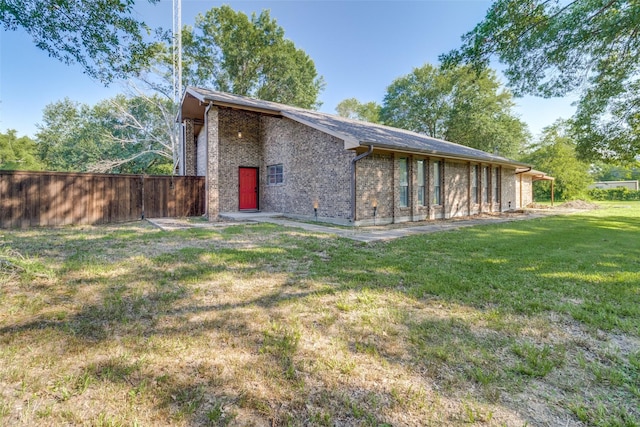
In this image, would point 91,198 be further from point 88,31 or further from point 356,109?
point 356,109

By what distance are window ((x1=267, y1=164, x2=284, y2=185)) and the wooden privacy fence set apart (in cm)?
280

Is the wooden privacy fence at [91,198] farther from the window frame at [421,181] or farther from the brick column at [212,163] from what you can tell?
the window frame at [421,181]

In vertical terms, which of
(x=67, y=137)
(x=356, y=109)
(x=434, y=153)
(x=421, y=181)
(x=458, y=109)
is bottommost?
(x=421, y=181)

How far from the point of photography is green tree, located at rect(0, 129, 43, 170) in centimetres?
2709

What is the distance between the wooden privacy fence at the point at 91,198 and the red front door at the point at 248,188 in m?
1.69

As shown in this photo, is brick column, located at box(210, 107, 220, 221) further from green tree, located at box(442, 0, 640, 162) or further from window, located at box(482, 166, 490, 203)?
window, located at box(482, 166, 490, 203)

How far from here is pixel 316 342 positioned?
261cm

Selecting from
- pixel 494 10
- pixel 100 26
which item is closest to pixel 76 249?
pixel 100 26

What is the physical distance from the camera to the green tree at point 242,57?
25.4 m

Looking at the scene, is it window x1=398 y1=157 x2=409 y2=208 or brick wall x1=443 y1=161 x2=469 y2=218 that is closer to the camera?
window x1=398 y1=157 x2=409 y2=208

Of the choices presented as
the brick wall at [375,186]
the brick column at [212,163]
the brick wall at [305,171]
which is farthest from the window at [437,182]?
the brick column at [212,163]

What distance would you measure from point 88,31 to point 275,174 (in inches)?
328

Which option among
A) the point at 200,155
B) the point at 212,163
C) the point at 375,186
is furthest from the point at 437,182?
the point at 200,155

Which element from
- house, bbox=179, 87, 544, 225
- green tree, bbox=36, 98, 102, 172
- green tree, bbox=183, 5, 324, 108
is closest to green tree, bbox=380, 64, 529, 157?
green tree, bbox=183, 5, 324, 108
